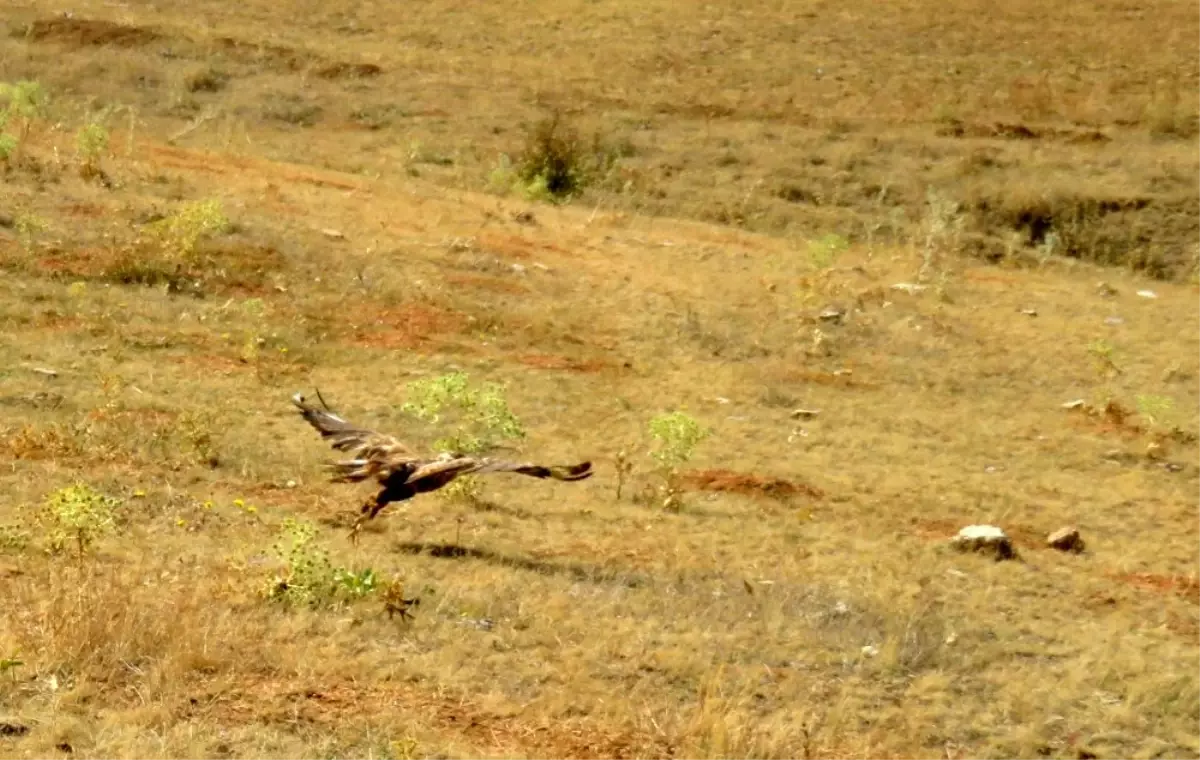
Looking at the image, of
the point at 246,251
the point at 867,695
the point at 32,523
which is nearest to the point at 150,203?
the point at 246,251

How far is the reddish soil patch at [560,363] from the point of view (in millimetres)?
8430

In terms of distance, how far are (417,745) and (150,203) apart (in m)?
7.77

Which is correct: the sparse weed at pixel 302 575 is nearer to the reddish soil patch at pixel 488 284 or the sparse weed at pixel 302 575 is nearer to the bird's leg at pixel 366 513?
the bird's leg at pixel 366 513

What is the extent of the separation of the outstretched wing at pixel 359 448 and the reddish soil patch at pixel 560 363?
3.01 metres

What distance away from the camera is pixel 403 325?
8.85 m

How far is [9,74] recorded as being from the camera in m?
17.2

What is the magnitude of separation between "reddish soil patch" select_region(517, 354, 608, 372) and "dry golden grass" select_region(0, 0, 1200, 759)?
1.3 inches

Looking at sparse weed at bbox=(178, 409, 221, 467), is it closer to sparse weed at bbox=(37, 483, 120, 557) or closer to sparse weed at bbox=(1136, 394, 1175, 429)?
sparse weed at bbox=(37, 483, 120, 557)

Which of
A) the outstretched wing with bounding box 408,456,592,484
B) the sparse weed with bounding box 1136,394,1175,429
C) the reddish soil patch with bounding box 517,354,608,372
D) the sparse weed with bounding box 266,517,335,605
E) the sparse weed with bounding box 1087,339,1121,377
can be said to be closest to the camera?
the sparse weed with bounding box 266,517,335,605

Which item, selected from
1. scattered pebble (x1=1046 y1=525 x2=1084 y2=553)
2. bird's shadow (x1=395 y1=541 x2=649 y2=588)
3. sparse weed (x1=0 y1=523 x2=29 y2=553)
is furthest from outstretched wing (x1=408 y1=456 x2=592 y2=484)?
scattered pebble (x1=1046 y1=525 x2=1084 y2=553)

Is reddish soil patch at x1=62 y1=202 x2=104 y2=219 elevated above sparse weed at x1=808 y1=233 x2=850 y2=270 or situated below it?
above

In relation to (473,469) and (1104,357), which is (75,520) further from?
(1104,357)

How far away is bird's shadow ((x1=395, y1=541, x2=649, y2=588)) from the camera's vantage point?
16.3 feet

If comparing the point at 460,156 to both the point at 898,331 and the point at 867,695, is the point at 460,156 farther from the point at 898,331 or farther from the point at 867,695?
the point at 867,695
